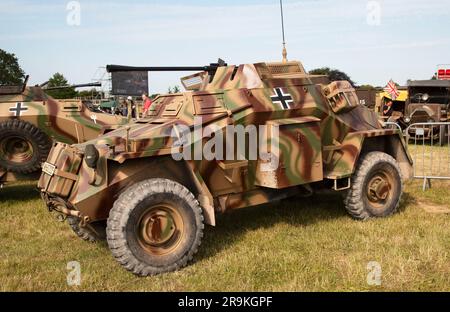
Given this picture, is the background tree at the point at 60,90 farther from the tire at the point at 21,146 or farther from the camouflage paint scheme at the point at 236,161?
the camouflage paint scheme at the point at 236,161

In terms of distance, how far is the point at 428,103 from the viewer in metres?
17.2

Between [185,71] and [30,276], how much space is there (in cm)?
→ 371

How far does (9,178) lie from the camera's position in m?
8.72

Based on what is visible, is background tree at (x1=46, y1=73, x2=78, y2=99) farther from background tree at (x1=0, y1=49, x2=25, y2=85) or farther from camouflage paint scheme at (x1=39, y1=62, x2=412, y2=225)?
camouflage paint scheme at (x1=39, y1=62, x2=412, y2=225)

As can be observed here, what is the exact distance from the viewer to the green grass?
4590mm

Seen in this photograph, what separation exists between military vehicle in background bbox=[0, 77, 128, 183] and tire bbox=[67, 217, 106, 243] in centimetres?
254

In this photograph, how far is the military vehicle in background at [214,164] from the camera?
188 inches

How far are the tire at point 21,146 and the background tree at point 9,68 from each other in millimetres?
61820

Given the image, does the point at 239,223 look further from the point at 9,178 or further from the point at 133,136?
the point at 9,178

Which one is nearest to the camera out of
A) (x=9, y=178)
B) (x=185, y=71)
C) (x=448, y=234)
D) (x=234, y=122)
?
(x=234, y=122)

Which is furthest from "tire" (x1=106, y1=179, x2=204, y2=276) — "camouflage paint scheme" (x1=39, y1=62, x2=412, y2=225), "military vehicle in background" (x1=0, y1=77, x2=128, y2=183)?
"military vehicle in background" (x1=0, y1=77, x2=128, y2=183)

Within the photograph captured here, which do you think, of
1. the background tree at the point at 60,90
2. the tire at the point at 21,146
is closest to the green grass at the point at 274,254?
the tire at the point at 21,146

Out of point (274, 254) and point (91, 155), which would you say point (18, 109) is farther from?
point (274, 254)
